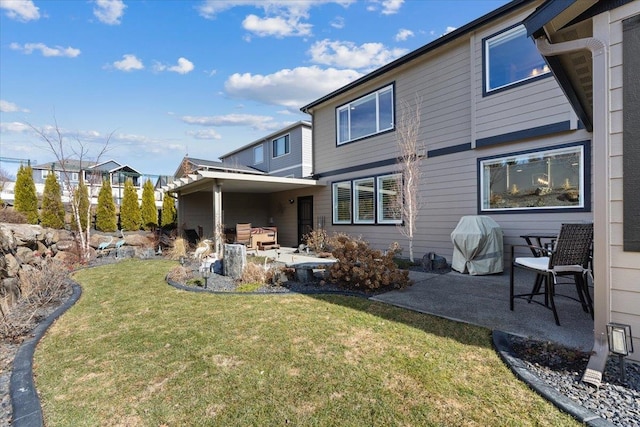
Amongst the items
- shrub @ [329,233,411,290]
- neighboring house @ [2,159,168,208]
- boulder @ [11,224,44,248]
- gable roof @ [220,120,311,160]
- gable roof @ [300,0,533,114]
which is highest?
gable roof @ [300,0,533,114]

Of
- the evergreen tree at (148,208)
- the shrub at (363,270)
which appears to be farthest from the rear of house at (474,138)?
the evergreen tree at (148,208)

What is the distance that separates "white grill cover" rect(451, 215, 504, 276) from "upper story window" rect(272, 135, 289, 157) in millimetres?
9991

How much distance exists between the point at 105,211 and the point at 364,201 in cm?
1118

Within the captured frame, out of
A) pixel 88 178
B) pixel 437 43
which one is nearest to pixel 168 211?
pixel 88 178

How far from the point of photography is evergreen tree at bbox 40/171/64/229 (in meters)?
11.8

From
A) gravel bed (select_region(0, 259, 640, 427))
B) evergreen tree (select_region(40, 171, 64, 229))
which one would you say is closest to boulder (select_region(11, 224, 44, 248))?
evergreen tree (select_region(40, 171, 64, 229))

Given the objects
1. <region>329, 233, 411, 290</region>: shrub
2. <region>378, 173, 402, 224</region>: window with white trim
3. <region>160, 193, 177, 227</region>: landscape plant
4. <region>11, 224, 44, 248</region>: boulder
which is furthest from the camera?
<region>160, 193, 177, 227</region>: landscape plant

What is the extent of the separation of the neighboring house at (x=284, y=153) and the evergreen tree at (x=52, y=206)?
8.55 meters

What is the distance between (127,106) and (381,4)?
33.9 ft

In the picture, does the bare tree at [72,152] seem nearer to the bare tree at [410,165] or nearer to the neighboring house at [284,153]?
the neighboring house at [284,153]

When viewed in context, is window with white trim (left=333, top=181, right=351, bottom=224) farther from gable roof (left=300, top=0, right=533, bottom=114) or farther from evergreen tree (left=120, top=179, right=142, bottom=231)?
evergreen tree (left=120, top=179, right=142, bottom=231)

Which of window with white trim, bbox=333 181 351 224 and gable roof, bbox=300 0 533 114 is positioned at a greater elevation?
gable roof, bbox=300 0 533 114

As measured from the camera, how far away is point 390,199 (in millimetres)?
8820

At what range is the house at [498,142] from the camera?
238 cm
